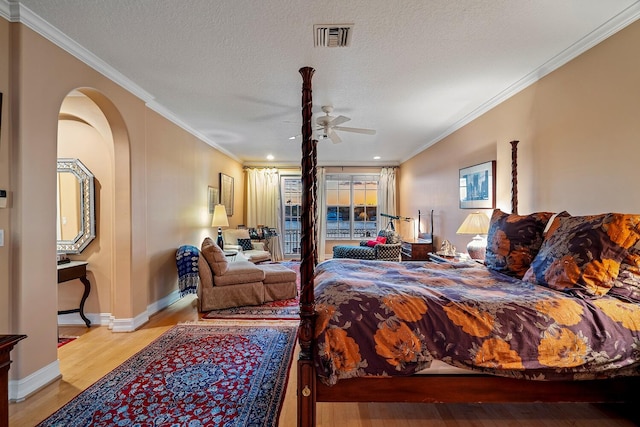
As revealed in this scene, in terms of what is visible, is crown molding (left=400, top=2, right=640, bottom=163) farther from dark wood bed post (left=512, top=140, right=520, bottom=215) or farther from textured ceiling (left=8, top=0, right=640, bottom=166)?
dark wood bed post (left=512, top=140, right=520, bottom=215)

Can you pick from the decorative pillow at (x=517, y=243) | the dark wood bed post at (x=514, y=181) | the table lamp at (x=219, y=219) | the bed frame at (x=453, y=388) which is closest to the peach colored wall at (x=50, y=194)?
the table lamp at (x=219, y=219)

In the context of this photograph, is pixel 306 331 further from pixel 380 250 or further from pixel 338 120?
pixel 380 250

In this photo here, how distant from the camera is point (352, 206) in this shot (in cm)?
792

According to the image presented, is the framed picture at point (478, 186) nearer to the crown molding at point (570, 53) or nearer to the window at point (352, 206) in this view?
the crown molding at point (570, 53)

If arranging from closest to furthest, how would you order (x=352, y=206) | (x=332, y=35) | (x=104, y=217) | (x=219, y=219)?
(x=332, y=35) → (x=104, y=217) → (x=219, y=219) → (x=352, y=206)

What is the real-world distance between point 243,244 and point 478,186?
440cm

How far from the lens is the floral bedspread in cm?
152

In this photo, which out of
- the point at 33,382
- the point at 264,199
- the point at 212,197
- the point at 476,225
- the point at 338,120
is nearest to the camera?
the point at 33,382

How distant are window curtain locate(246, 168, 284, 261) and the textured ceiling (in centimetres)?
363

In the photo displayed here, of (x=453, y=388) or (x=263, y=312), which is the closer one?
(x=453, y=388)

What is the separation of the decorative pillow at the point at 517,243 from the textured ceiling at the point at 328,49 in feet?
4.51

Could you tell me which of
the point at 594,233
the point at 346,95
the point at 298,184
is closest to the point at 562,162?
the point at 594,233

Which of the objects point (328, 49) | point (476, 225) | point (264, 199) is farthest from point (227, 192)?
point (476, 225)

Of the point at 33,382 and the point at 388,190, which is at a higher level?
the point at 388,190
